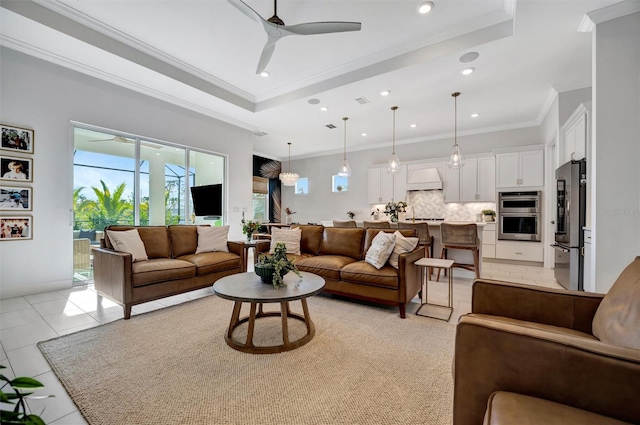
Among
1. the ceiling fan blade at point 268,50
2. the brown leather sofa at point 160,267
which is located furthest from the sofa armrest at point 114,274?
the ceiling fan blade at point 268,50

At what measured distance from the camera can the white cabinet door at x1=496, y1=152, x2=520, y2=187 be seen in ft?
19.5

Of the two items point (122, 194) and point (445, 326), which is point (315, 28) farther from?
point (122, 194)

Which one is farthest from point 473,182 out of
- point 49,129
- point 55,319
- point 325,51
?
point 49,129

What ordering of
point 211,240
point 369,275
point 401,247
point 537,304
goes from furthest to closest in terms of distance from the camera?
point 211,240 < point 401,247 < point 369,275 < point 537,304

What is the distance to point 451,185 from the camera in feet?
A: 22.1

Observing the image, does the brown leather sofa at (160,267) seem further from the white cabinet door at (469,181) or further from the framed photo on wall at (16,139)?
the white cabinet door at (469,181)

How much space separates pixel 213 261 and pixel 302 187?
20.0ft

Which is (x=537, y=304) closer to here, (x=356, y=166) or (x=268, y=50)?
(x=268, y=50)

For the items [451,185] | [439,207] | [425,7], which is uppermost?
[425,7]

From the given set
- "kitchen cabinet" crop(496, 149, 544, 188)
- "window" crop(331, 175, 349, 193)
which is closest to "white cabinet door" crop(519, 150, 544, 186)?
"kitchen cabinet" crop(496, 149, 544, 188)

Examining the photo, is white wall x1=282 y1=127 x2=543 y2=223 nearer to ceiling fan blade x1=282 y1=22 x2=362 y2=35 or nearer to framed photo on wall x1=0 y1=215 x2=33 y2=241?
ceiling fan blade x1=282 y1=22 x2=362 y2=35

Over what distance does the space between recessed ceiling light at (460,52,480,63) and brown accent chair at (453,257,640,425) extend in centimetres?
299

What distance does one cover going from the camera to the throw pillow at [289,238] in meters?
4.13

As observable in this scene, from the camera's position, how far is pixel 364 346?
7.64ft
